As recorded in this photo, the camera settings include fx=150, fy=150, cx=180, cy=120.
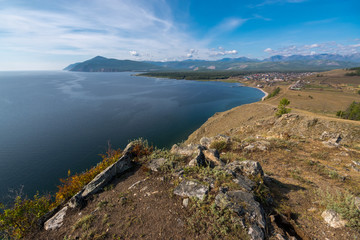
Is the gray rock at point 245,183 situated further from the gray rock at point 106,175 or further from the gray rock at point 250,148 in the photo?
the gray rock at point 106,175

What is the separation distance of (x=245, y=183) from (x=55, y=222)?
10.0 meters

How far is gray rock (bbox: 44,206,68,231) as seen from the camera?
24.1 feet

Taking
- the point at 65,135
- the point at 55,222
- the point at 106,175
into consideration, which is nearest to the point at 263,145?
the point at 106,175

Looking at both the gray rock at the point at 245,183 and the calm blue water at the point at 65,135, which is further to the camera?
the calm blue water at the point at 65,135

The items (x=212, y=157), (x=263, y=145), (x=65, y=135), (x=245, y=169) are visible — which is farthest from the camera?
(x=65, y=135)

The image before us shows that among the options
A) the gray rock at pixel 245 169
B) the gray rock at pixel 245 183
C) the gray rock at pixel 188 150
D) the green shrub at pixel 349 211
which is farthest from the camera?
the gray rock at pixel 188 150

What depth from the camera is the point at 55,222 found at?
7.54 metres

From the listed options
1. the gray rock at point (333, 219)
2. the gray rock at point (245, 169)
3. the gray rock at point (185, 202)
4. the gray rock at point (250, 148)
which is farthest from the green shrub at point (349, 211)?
the gray rock at point (250, 148)

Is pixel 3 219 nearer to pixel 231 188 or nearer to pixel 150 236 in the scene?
pixel 150 236

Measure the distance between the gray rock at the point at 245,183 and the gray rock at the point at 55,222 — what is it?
30.3ft

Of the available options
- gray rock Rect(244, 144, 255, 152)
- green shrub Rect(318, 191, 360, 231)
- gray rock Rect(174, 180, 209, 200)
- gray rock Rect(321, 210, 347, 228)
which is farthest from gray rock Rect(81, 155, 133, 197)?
green shrub Rect(318, 191, 360, 231)

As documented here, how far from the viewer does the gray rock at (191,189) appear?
7.63m

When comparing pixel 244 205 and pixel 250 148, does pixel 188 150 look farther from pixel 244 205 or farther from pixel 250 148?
pixel 250 148

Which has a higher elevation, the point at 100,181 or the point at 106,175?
the point at 106,175
